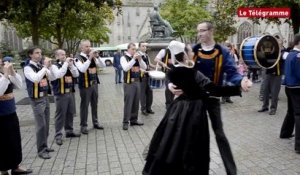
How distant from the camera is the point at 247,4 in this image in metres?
14.2

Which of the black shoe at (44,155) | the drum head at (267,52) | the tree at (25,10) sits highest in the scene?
the tree at (25,10)

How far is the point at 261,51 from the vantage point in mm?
7613

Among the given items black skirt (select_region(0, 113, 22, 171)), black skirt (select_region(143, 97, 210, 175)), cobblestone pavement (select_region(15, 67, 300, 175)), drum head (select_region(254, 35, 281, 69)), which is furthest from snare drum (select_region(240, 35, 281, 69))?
black skirt (select_region(0, 113, 22, 171))

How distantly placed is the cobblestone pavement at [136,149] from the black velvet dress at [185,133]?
1.35 metres

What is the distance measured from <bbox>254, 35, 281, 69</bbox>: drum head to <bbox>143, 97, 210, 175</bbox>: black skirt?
3887 mm

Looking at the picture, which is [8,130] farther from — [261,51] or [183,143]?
[261,51]

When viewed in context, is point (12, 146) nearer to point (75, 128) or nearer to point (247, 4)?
point (75, 128)

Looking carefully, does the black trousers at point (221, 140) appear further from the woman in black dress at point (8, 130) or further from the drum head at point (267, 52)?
the drum head at point (267, 52)

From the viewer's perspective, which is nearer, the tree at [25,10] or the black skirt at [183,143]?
the black skirt at [183,143]

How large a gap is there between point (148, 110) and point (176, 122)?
618 centimetres

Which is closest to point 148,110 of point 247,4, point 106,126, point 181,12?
point 106,126

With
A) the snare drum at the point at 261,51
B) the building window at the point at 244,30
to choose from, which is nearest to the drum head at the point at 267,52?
the snare drum at the point at 261,51

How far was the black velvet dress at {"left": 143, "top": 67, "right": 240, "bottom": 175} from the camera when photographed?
4016 mm

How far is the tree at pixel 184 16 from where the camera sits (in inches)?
1690
